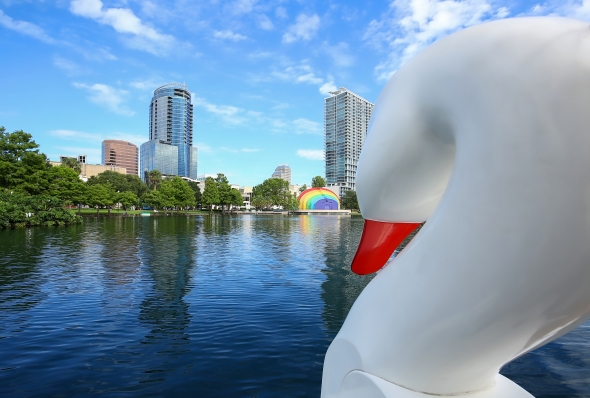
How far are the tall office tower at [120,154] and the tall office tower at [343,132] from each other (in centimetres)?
9924

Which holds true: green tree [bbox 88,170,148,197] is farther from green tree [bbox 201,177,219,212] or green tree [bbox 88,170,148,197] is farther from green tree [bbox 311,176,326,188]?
green tree [bbox 311,176,326,188]

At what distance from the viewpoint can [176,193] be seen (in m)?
64.0

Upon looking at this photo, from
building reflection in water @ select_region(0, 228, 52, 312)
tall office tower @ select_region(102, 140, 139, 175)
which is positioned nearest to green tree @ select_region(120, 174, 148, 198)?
building reflection in water @ select_region(0, 228, 52, 312)

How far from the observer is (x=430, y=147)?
2.04 metres

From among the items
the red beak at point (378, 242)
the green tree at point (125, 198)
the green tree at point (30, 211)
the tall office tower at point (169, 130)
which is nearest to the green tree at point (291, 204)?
the green tree at point (125, 198)

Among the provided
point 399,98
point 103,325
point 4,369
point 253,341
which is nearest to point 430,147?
point 399,98

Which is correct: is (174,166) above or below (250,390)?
above

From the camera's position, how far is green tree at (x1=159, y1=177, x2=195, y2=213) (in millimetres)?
62688

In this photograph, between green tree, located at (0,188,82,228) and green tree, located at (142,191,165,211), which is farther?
green tree, located at (142,191,165,211)

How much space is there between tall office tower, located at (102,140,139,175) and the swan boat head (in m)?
186

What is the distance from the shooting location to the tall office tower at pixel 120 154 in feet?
569

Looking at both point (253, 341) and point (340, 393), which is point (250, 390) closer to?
point (253, 341)

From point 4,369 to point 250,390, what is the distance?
316 centimetres

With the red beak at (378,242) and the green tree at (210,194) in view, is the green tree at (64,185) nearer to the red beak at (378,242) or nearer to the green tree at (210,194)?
the green tree at (210,194)
